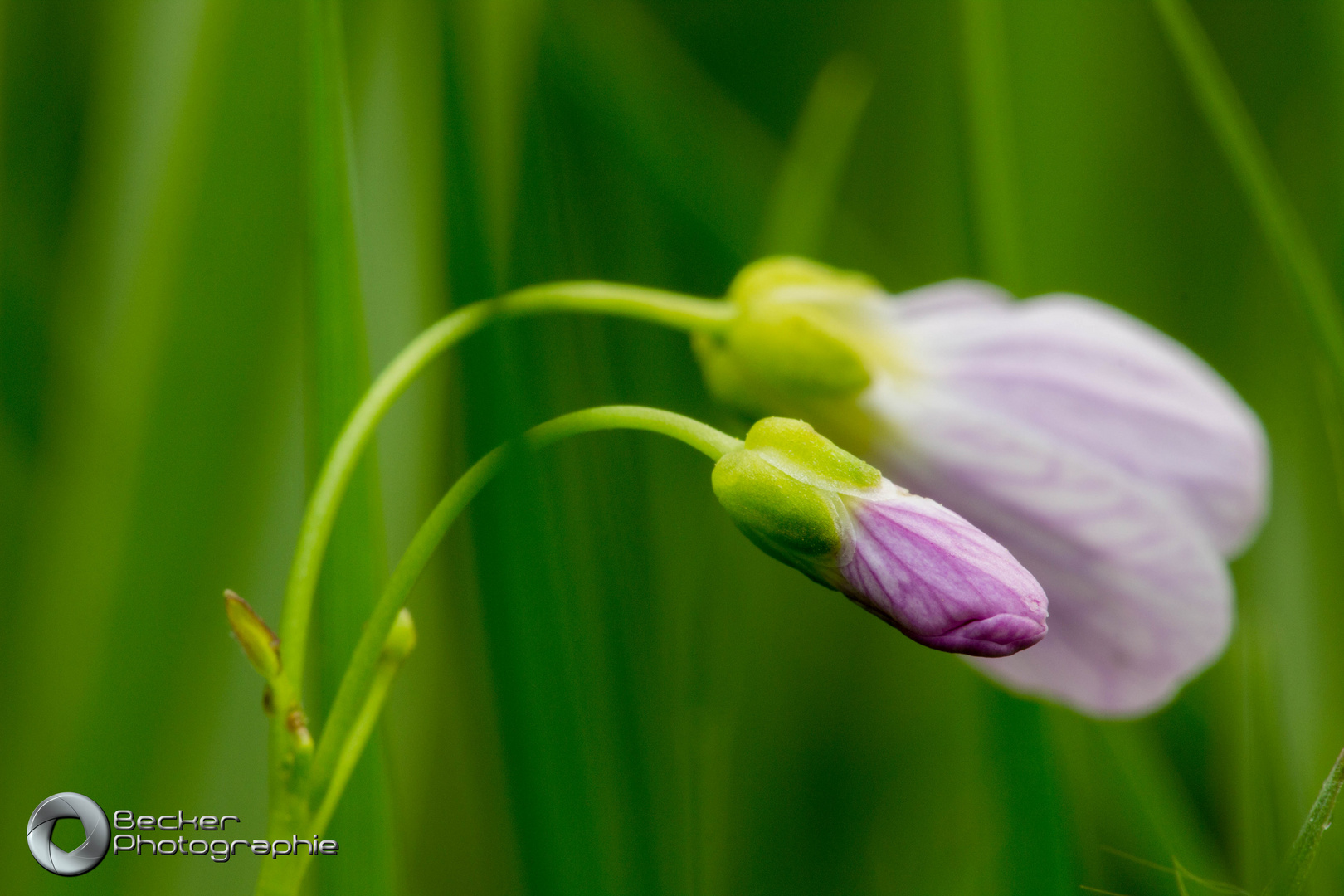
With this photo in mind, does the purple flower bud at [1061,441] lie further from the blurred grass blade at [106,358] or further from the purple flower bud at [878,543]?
the blurred grass blade at [106,358]

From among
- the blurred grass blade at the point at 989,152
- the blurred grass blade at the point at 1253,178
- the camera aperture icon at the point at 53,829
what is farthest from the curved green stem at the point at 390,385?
the blurred grass blade at the point at 1253,178

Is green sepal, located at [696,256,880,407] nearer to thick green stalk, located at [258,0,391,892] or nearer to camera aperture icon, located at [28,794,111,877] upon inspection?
thick green stalk, located at [258,0,391,892]

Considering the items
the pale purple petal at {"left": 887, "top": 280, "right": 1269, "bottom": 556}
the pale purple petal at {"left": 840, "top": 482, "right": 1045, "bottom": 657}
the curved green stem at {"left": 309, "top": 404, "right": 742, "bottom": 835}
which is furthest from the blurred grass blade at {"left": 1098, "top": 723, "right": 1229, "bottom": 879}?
the curved green stem at {"left": 309, "top": 404, "right": 742, "bottom": 835}

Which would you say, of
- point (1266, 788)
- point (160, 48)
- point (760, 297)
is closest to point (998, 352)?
point (760, 297)

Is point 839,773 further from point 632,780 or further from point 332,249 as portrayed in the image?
point 332,249

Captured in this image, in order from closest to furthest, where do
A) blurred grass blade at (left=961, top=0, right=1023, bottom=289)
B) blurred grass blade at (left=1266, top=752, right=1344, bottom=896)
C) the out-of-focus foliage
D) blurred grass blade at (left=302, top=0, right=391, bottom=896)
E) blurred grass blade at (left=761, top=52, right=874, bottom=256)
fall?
blurred grass blade at (left=1266, top=752, right=1344, bottom=896)
blurred grass blade at (left=302, top=0, right=391, bottom=896)
the out-of-focus foliage
blurred grass blade at (left=961, top=0, right=1023, bottom=289)
blurred grass blade at (left=761, top=52, right=874, bottom=256)

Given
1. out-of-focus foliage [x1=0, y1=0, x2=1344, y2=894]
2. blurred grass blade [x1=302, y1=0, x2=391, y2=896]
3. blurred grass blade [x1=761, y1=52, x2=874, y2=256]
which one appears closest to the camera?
blurred grass blade [x1=302, y1=0, x2=391, y2=896]

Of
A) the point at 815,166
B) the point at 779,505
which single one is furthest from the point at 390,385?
the point at 815,166

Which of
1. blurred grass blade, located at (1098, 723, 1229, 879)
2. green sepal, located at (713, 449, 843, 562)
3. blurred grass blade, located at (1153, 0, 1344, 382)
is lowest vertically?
blurred grass blade, located at (1098, 723, 1229, 879)
